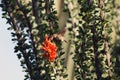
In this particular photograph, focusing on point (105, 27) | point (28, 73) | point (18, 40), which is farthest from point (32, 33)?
point (105, 27)

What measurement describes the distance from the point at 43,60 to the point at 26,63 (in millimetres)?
1470

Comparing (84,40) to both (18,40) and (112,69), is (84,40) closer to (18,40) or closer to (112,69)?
(112,69)

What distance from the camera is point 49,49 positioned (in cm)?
1812

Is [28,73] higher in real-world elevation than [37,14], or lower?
lower

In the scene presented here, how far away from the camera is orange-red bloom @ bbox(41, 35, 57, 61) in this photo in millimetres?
18234

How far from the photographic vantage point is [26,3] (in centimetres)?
2036

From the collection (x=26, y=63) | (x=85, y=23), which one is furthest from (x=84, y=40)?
(x=26, y=63)

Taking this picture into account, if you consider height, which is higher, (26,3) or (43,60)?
(26,3)

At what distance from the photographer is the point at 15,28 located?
20.1 m

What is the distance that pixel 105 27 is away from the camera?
1958 centimetres

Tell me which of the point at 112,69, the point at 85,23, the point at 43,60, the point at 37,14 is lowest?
the point at 112,69

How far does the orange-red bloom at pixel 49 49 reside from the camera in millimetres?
18234

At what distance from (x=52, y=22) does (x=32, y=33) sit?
1.32 metres

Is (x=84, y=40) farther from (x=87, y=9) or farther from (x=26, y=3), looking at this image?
Result: (x=26, y=3)
